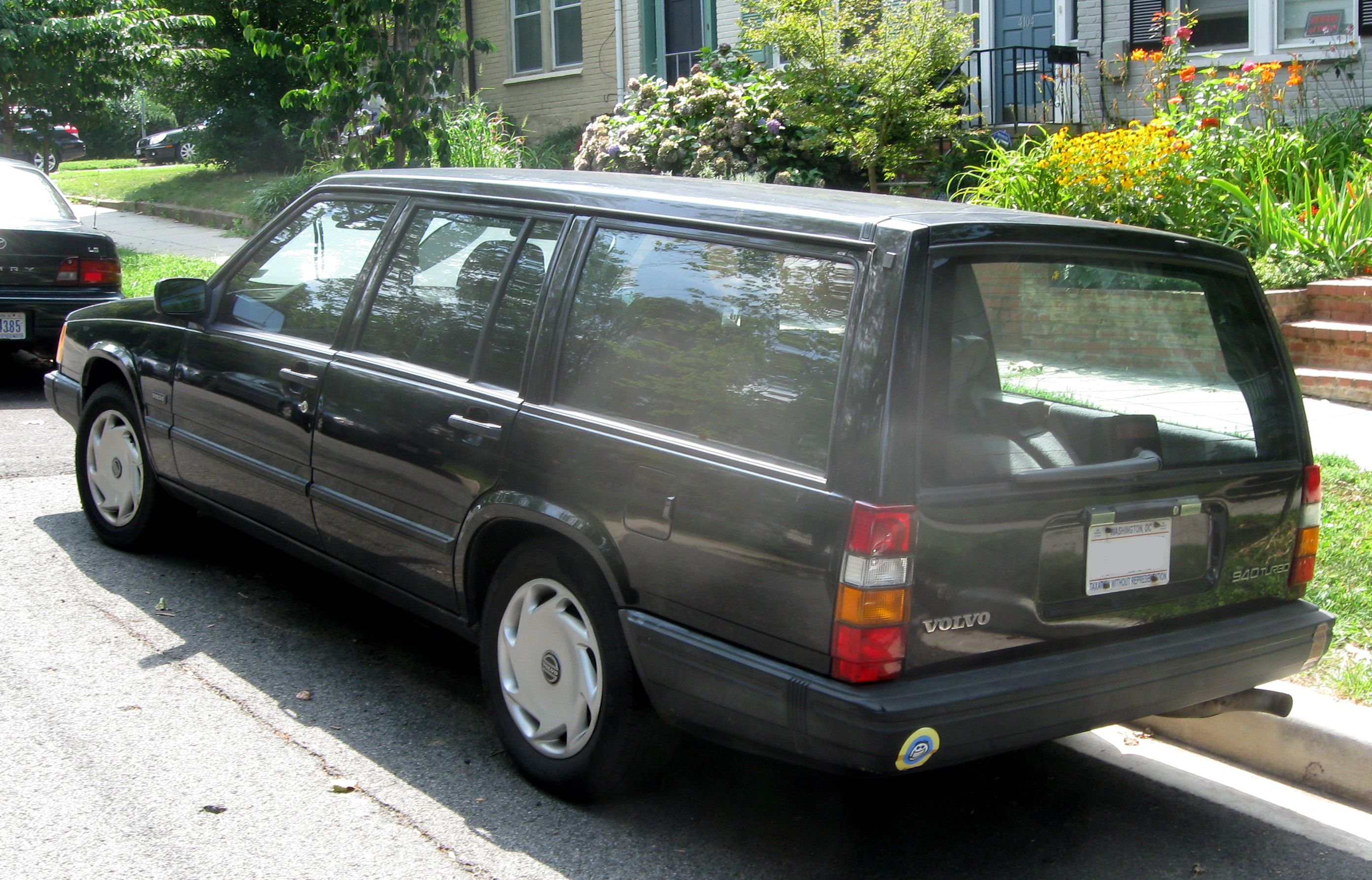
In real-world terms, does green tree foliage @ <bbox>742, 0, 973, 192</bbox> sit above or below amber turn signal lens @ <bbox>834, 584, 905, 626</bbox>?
above

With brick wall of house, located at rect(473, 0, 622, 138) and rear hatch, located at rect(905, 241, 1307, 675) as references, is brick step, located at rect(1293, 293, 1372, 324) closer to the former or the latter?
rear hatch, located at rect(905, 241, 1307, 675)

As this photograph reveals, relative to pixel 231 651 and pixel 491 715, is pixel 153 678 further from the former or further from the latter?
pixel 491 715

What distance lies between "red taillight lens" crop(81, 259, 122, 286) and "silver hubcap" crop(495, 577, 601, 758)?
6.53m

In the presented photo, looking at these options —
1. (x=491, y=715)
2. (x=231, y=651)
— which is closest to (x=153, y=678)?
(x=231, y=651)

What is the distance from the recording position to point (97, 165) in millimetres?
36344

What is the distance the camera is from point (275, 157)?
69.5 ft

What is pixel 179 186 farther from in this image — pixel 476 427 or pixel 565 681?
pixel 565 681

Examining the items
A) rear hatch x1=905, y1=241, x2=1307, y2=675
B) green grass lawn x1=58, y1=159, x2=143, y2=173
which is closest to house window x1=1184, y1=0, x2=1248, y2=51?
rear hatch x1=905, y1=241, x2=1307, y2=675

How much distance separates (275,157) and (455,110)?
20.3 feet

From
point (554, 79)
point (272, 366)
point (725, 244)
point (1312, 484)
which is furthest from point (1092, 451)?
point (554, 79)

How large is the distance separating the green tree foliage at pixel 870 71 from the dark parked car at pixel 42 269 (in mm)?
6079

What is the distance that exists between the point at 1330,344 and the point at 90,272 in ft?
26.8

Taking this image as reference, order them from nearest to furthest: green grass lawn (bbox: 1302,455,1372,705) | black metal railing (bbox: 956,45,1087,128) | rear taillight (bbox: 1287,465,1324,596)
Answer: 1. rear taillight (bbox: 1287,465,1324,596)
2. green grass lawn (bbox: 1302,455,1372,705)
3. black metal railing (bbox: 956,45,1087,128)

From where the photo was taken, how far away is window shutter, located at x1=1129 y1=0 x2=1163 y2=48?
40.5 feet
